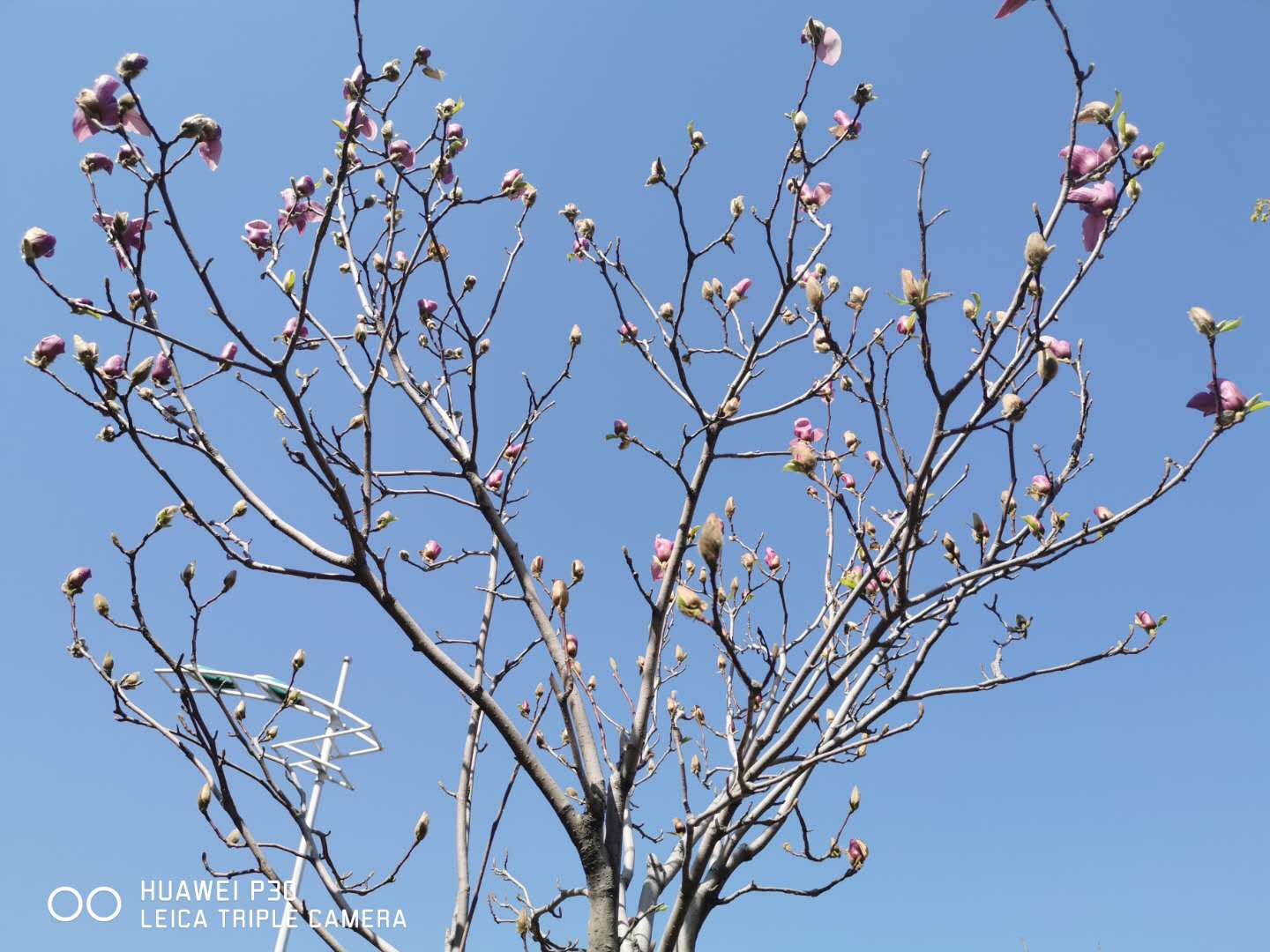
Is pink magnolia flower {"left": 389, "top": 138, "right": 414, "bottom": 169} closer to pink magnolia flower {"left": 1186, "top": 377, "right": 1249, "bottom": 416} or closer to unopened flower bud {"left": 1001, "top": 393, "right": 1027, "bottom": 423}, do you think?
unopened flower bud {"left": 1001, "top": 393, "right": 1027, "bottom": 423}

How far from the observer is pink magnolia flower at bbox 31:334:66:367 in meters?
2.05

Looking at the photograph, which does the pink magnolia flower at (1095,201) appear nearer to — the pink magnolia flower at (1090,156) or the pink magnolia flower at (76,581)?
the pink magnolia flower at (1090,156)

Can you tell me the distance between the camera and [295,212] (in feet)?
9.31

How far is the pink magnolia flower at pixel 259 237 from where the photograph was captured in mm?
2785

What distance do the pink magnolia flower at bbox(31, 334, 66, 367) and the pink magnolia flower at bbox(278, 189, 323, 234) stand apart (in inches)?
37.3

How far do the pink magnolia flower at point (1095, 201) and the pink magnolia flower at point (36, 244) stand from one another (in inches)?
89.9

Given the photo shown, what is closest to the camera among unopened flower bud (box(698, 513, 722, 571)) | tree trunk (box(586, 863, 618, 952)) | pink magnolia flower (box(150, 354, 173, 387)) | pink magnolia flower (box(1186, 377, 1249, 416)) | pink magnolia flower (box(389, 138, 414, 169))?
unopened flower bud (box(698, 513, 722, 571))

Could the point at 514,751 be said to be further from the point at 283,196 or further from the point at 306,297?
the point at 283,196

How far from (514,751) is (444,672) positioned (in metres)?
0.28

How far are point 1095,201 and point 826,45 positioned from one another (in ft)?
3.57

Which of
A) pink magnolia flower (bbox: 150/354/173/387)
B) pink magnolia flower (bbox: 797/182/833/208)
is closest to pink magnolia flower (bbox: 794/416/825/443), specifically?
pink magnolia flower (bbox: 797/182/833/208)

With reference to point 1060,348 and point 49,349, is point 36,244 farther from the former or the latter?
point 1060,348

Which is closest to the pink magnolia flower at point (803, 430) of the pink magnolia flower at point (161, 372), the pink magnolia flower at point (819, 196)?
the pink magnolia flower at point (819, 196)

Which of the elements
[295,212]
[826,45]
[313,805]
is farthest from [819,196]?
[313,805]
